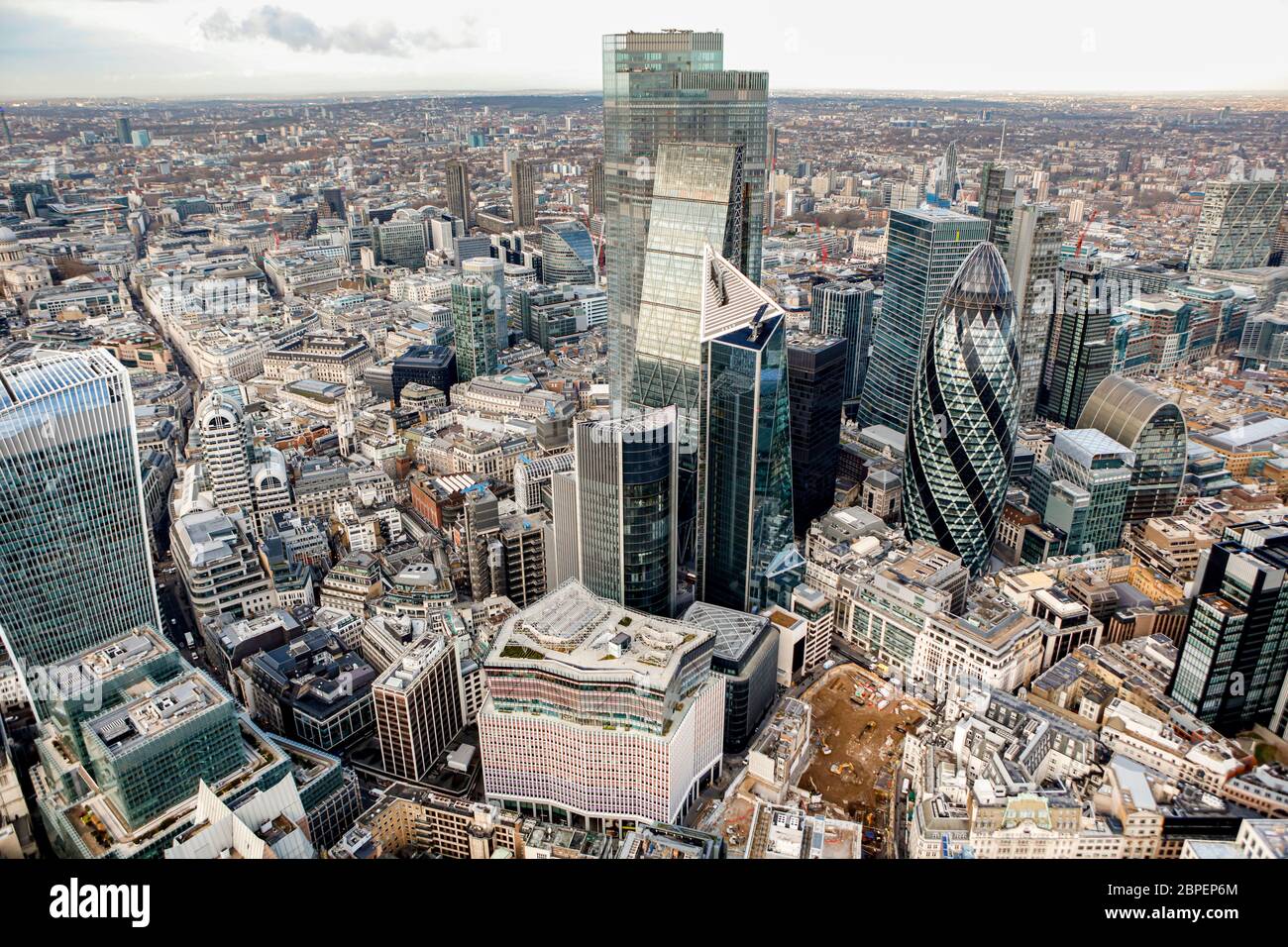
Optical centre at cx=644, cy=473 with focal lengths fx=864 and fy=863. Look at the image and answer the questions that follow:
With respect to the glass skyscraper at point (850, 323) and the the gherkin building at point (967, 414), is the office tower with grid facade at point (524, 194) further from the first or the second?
the the gherkin building at point (967, 414)

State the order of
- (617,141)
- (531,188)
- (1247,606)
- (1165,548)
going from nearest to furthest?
(1247,606) → (1165,548) → (617,141) → (531,188)

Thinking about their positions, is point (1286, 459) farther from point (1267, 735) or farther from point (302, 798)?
point (302, 798)

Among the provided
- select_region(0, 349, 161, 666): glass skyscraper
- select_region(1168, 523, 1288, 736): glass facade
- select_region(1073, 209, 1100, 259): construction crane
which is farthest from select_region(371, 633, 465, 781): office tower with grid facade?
select_region(1073, 209, 1100, 259): construction crane

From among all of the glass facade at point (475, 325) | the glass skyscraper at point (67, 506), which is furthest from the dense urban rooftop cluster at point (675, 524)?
the glass facade at point (475, 325)

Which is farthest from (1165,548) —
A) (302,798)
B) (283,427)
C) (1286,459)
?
(283,427)

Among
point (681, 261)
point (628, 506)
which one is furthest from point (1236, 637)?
point (681, 261)

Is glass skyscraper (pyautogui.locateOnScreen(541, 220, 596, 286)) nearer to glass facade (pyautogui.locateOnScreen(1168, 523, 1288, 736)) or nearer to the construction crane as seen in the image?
the construction crane
